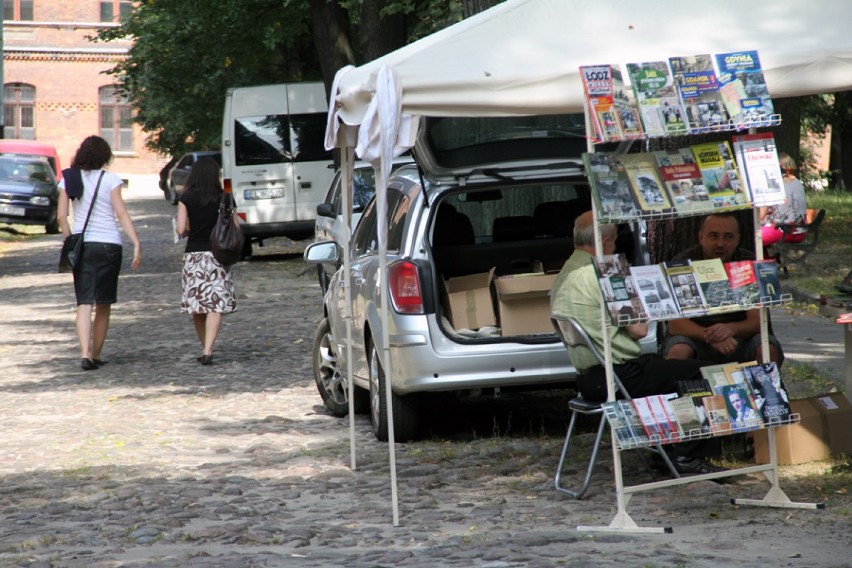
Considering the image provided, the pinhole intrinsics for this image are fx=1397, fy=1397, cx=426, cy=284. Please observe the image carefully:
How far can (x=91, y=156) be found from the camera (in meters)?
12.6

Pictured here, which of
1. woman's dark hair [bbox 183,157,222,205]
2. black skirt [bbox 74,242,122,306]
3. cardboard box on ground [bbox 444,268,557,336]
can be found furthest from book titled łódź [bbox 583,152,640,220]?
black skirt [bbox 74,242,122,306]

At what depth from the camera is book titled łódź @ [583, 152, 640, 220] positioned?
6418 mm

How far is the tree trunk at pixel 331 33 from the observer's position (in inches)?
869

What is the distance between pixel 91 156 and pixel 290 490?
19.8ft

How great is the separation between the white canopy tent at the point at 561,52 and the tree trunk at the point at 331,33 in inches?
602

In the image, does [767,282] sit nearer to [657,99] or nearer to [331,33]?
[657,99]

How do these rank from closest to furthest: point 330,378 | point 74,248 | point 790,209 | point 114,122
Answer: point 330,378
point 74,248
point 790,209
point 114,122

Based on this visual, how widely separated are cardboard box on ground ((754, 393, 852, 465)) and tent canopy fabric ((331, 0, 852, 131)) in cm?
196

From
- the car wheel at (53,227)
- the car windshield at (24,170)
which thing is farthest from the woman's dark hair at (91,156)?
the car wheel at (53,227)

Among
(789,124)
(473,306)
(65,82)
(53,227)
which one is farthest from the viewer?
(65,82)

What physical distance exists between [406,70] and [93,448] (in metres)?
3.77

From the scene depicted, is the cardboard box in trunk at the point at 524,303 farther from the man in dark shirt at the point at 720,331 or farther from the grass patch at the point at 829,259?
the grass patch at the point at 829,259

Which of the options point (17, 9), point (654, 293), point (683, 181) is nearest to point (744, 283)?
point (654, 293)

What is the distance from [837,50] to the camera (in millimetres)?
6734
